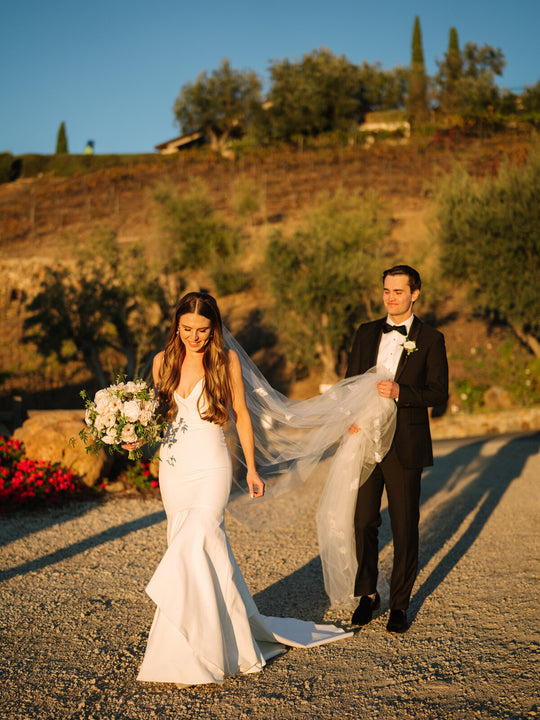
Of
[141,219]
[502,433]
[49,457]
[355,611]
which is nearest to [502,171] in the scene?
[502,433]

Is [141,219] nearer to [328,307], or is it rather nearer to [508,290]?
[328,307]

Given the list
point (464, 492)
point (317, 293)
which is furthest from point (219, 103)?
point (464, 492)

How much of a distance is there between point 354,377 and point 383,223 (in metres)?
21.4

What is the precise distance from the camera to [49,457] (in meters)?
9.00

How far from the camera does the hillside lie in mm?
25500

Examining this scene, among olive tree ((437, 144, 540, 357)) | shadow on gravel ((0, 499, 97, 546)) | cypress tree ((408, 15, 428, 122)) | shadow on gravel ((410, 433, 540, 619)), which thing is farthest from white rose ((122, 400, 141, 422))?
Result: cypress tree ((408, 15, 428, 122))

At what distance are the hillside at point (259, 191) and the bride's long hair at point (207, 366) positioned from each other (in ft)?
61.4

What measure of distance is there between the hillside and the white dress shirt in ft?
57.3

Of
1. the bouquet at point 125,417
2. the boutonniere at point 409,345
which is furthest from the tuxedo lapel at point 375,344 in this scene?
the bouquet at point 125,417

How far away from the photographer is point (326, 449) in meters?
5.02

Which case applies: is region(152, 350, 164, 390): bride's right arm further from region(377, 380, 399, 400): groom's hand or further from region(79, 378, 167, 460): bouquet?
region(377, 380, 399, 400): groom's hand

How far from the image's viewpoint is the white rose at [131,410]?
12.6 feet

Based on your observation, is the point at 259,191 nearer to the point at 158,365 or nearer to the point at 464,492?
the point at 464,492

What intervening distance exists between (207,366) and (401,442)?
1555 millimetres
